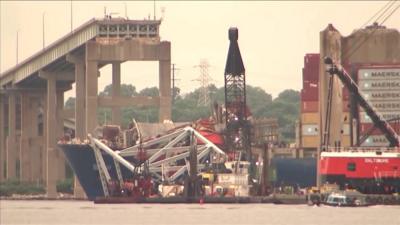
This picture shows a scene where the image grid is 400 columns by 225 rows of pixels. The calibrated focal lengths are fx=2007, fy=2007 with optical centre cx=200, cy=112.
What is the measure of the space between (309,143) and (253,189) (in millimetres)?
10665

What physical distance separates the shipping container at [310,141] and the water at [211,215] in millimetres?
33899

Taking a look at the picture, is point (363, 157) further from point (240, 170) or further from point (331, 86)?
point (240, 170)

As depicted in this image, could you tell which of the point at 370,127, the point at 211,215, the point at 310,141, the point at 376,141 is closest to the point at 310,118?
the point at 310,141

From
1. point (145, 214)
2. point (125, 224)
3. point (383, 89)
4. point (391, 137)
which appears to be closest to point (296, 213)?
point (145, 214)

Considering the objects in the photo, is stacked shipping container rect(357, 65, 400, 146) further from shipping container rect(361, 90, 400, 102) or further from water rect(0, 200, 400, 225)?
water rect(0, 200, 400, 225)

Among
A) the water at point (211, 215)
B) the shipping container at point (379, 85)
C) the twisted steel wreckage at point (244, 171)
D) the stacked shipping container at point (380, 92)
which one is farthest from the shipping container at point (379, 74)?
the water at point (211, 215)

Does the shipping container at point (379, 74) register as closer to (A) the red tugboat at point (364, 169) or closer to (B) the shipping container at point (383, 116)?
(B) the shipping container at point (383, 116)

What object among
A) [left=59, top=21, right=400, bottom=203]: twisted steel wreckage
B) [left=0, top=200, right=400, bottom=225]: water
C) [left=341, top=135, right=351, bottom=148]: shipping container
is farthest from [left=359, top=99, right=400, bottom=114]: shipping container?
[left=0, top=200, right=400, bottom=225]: water

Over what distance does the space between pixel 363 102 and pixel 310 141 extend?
2328cm

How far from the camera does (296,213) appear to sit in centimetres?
13725

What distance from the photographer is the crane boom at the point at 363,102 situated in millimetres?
169875

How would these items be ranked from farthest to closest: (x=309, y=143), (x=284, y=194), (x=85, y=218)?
(x=309, y=143), (x=284, y=194), (x=85, y=218)

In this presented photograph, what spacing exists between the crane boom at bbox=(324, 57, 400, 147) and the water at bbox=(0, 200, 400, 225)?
49.3ft

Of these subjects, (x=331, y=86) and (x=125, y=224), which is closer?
(x=125, y=224)
